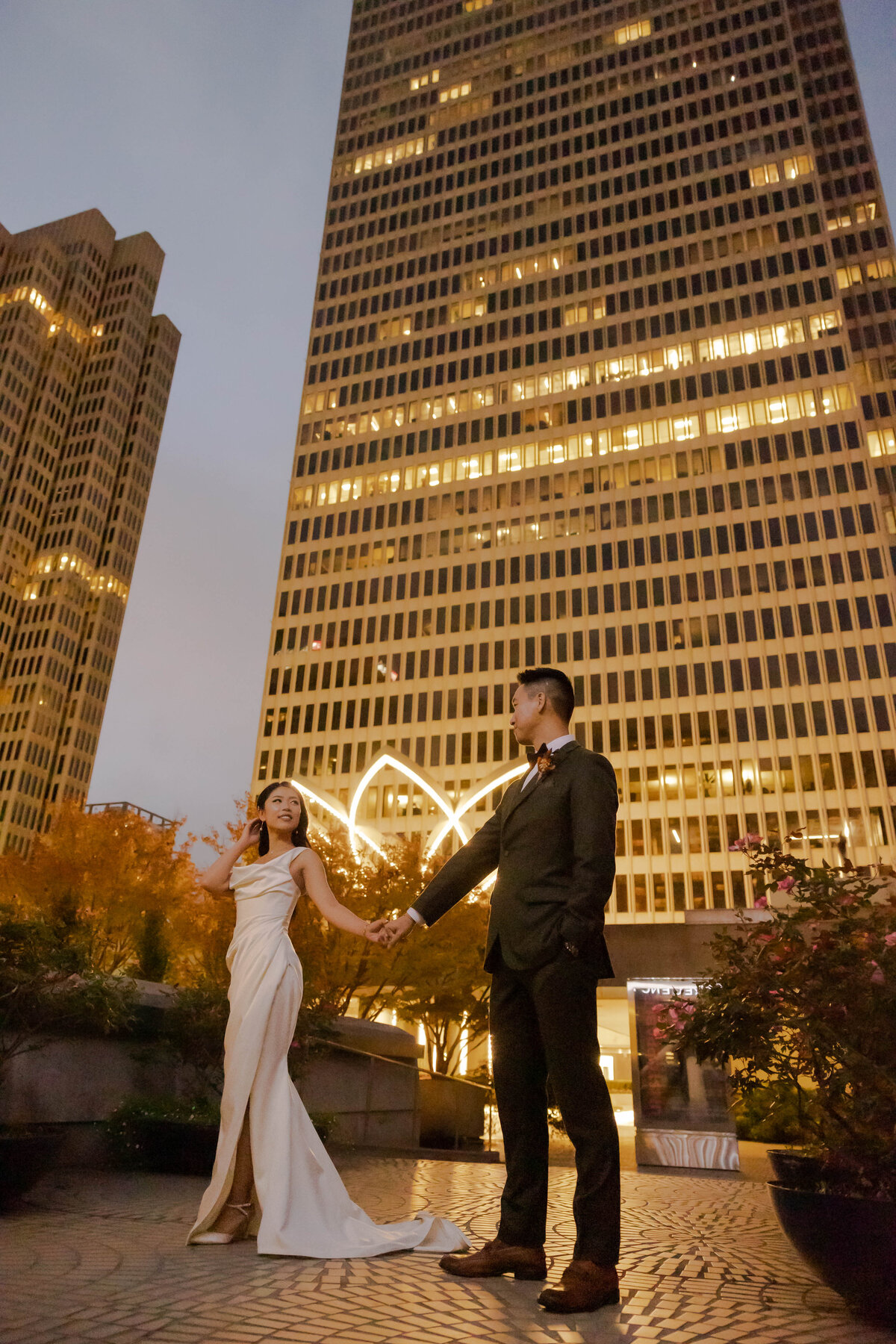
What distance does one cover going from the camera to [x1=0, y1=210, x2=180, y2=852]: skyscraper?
350 feet

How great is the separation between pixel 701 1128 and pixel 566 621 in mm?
58813

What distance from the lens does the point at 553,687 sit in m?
4.96

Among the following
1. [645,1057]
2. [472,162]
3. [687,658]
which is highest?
[472,162]

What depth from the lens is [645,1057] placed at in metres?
15.1

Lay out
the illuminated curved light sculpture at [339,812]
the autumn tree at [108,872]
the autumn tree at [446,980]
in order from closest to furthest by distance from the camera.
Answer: the autumn tree at [446,980], the illuminated curved light sculpture at [339,812], the autumn tree at [108,872]

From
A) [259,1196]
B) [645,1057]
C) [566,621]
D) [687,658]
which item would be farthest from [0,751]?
[259,1196]

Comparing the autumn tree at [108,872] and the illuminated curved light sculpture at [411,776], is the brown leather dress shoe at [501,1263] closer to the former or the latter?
the illuminated curved light sculpture at [411,776]

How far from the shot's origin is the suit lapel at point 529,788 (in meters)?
4.68

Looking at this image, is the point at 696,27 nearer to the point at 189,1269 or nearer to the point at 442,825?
the point at 442,825

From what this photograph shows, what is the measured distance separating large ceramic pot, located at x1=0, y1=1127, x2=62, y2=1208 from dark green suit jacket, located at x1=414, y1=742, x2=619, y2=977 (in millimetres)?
3047

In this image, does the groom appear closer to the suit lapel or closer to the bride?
the suit lapel

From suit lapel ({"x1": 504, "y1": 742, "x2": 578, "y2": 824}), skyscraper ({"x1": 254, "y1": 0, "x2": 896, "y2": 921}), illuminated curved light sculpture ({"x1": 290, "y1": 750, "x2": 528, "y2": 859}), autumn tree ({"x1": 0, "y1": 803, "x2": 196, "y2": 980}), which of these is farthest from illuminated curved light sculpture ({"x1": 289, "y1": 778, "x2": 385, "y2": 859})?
skyscraper ({"x1": 254, "y1": 0, "x2": 896, "y2": 921})

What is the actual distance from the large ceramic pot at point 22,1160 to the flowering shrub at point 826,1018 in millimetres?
4083

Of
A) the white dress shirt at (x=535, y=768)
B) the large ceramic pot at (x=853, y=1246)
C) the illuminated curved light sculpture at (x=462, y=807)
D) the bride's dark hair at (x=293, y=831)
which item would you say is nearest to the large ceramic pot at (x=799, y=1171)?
the large ceramic pot at (x=853, y=1246)
